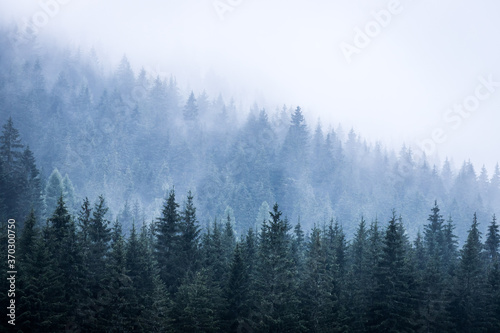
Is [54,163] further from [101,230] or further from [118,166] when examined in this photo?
[101,230]

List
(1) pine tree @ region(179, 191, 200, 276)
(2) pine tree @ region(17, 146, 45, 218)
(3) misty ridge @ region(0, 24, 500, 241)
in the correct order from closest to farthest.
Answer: (1) pine tree @ region(179, 191, 200, 276), (2) pine tree @ region(17, 146, 45, 218), (3) misty ridge @ region(0, 24, 500, 241)

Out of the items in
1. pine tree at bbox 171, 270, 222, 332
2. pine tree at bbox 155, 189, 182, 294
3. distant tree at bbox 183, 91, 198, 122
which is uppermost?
distant tree at bbox 183, 91, 198, 122

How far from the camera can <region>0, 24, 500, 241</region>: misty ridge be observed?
139125 mm

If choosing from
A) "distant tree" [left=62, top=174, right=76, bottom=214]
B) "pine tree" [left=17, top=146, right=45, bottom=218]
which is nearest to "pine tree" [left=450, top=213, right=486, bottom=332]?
"pine tree" [left=17, top=146, right=45, bottom=218]

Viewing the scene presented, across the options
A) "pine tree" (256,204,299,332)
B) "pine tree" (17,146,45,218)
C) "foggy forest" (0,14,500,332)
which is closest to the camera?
"pine tree" (256,204,299,332)

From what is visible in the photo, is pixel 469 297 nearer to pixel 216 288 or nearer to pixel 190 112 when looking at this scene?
pixel 216 288

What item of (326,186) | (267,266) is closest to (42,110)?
(326,186)

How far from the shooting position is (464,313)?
149 feet

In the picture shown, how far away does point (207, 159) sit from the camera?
15075 cm

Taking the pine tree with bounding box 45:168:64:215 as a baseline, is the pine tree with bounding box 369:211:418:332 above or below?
below

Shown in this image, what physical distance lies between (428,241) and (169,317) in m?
43.1

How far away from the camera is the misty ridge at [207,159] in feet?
456

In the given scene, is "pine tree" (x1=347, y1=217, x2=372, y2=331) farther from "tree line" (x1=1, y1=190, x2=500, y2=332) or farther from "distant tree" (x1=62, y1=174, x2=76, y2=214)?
"distant tree" (x1=62, y1=174, x2=76, y2=214)

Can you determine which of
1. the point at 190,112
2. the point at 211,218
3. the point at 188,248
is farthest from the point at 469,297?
the point at 190,112
